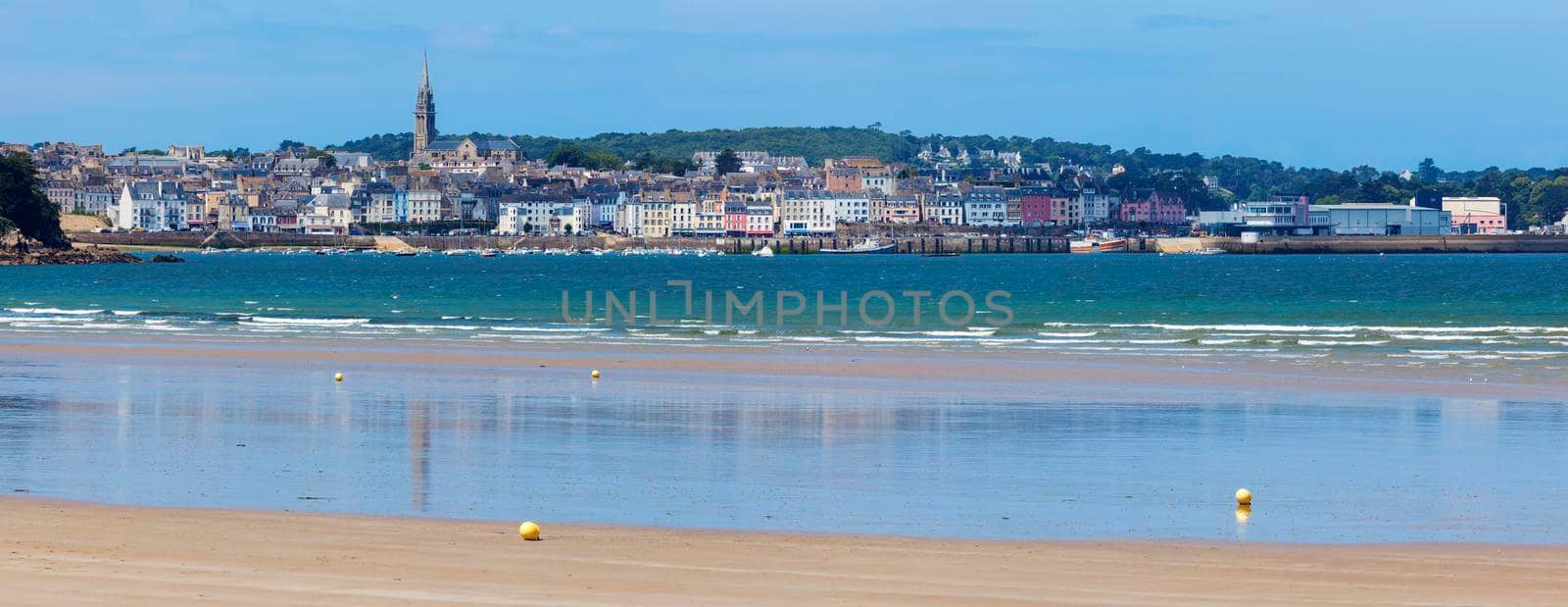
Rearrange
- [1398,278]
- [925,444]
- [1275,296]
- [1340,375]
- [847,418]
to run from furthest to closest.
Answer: [1398,278]
[1275,296]
[1340,375]
[847,418]
[925,444]

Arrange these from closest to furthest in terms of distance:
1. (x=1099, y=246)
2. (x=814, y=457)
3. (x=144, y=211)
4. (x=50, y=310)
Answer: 1. (x=814, y=457)
2. (x=50, y=310)
3. (x=1099, y=246)
4. (x=144, y=211)

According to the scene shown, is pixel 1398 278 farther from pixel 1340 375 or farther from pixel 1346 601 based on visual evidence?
pixel 1346 601

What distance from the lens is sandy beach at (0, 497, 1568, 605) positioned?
8695 mm

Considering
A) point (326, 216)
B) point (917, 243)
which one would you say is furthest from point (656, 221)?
point (326, 216)

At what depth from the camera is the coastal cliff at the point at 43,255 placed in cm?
11425

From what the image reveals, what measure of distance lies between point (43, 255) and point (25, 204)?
17.4 ft

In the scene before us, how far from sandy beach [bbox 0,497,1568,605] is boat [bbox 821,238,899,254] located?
165506mm

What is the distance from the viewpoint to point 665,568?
9508 millimetres

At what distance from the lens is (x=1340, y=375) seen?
2438 centimetres

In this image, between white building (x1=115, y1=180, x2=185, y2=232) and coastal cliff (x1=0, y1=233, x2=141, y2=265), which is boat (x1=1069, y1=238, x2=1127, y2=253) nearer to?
white building (x1=115, y1=180, x2=185, y2=232)

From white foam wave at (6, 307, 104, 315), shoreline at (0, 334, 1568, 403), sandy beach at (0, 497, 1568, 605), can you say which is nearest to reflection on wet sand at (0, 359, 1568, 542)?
sandy beach at (0, 497, 1568, 605)

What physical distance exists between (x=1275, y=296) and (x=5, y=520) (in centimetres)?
5718

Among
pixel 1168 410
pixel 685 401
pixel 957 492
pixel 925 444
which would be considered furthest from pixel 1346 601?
pixel 685 401

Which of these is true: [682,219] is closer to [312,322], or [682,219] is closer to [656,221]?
[656,221]
